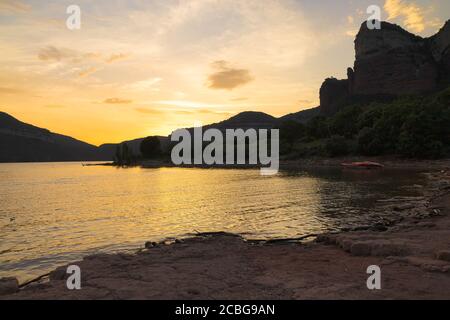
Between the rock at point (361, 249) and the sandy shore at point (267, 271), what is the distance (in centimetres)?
4

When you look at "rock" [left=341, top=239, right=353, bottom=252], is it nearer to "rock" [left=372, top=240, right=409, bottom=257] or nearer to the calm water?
"rock" [left=372, top=240, right=409, bottom=257]

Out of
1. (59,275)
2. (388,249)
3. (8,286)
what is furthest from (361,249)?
(8,286)

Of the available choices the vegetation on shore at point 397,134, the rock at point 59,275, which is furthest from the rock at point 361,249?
the vegetation on shore at point 397,134

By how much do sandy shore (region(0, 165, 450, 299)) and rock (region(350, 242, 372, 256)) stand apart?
44mm

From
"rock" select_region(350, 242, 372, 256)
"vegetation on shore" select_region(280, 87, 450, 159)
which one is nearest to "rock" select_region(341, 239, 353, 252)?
"rock" select_region(350, 242, 372, 256)

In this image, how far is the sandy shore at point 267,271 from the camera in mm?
11641

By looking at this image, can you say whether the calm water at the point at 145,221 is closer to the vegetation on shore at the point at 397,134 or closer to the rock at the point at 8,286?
the rock at the point at 8,286

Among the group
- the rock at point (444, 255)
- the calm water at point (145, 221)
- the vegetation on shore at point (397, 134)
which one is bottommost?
the calm water at point (145, 221)

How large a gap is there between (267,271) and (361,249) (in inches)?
200

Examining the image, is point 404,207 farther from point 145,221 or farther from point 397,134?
point 397,134

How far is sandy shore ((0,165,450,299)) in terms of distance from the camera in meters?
11.6

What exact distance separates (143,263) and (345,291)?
878 cm

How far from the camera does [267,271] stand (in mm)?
14695
